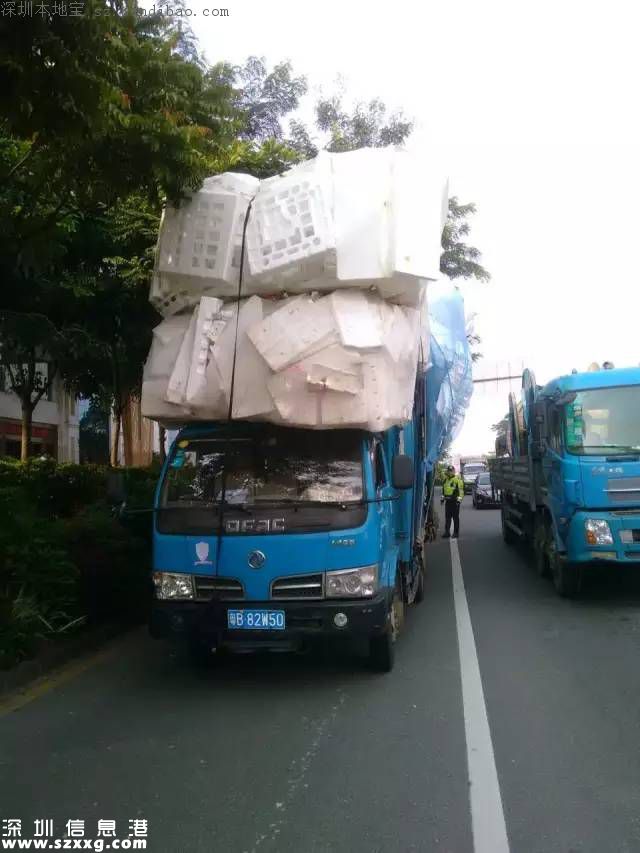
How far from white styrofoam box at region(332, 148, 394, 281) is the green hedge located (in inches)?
145

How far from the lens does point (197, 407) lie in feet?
21.2

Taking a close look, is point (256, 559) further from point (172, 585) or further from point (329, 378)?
point (329, 378)

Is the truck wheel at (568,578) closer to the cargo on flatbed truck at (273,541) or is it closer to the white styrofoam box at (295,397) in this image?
the cargo on flatbed truck at (273,541)

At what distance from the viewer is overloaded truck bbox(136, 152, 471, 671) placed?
598 centimetres

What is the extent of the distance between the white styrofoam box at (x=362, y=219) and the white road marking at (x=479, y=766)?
10.6ft

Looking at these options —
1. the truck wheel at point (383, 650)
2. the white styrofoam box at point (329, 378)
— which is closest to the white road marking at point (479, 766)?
the truck wheel at point (383, 650)

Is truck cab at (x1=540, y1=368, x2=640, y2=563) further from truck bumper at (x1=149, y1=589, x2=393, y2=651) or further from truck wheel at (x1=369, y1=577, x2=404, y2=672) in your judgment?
truck bumper at (x1=149, y1=589, x2=393, y2=651)

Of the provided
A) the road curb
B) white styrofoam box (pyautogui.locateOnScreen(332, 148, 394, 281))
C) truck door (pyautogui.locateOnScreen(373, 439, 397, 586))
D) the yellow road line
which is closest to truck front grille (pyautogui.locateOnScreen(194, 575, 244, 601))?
truck door (pyautogui.locateOnScreen(373, 439, 397, 586))

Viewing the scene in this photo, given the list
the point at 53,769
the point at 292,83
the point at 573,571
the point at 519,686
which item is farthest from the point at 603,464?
the point at 292,83

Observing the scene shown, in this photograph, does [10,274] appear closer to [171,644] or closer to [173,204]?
[173,204]

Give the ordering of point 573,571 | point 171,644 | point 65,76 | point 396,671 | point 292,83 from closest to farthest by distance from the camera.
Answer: point 65,76 < point 396,671 < point 171,644 < point 573,571 < point 292,83

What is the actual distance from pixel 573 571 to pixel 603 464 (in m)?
1.50

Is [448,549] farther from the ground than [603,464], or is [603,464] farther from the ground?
[603,464]

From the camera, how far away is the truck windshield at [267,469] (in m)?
6.33
